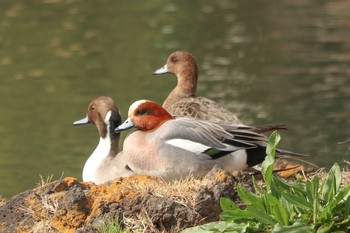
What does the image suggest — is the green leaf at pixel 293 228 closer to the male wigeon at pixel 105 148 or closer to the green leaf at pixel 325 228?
the green leaf at pixel 325 228

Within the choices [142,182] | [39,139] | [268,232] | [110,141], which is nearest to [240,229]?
[268,232]

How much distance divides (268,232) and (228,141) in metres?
1.85

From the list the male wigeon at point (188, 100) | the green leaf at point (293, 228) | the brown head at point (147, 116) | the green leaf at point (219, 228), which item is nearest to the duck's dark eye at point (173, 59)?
the male wigeon at point (188, 100)

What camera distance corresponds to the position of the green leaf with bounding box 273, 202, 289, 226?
4734mm

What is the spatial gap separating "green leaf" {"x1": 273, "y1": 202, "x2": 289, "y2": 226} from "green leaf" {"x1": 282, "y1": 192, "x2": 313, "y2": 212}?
0.18 ft

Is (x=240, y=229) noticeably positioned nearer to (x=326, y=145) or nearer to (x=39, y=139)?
(x=326, y=145)

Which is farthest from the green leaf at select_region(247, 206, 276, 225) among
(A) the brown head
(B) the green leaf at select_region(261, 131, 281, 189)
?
(A) the brown head

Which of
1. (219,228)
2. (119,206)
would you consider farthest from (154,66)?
(219,228)

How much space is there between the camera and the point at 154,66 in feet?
50.6

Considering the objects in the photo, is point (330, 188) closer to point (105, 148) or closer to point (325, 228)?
point (325, 228)

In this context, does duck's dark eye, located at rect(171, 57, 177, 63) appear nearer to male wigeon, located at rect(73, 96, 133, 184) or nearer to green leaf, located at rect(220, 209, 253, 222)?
male wigeon, located at rect(73, 96, 133, 184)

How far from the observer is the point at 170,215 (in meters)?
5.29

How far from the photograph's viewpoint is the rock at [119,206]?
17.4 ft

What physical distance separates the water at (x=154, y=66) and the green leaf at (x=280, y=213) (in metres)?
4.67
